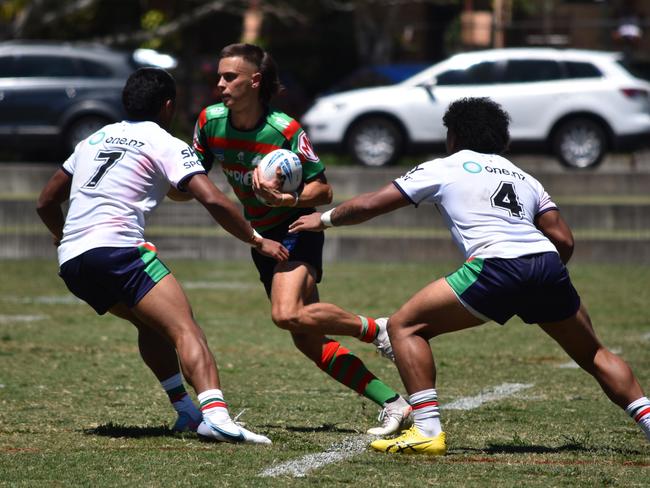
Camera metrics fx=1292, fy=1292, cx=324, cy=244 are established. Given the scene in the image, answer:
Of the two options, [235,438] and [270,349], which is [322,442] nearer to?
[235,438]

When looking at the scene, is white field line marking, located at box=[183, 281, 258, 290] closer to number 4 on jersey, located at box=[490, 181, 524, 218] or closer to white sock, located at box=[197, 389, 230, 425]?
white sock, located at box=[197, 389, 230, 425]

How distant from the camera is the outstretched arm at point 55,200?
244 inches

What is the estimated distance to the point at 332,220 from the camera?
5938 millimetres

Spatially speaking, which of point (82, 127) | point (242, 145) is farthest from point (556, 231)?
point (82, 127)

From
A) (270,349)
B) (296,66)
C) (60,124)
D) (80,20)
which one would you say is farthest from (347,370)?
(296,66)

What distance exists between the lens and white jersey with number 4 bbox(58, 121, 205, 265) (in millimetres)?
5855

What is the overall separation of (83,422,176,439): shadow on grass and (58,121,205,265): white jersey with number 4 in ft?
2.85

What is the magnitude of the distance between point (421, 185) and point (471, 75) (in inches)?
574

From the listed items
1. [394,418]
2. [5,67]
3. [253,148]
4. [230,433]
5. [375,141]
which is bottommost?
[375,141]

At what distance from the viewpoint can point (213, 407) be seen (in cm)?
576

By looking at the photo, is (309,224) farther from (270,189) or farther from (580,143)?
(580,143)

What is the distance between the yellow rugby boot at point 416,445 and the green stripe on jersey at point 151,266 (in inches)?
49.4

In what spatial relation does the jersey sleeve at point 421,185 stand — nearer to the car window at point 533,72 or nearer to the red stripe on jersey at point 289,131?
the red stripe on jersey at point 289,131

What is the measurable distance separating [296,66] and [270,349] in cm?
2660
